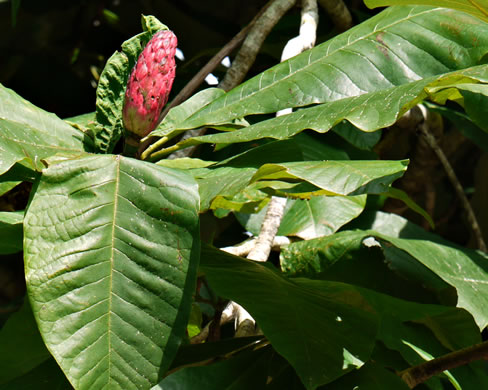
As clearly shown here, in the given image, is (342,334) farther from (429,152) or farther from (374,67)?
(429,152)

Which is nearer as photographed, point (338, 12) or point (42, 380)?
point (42, 380)

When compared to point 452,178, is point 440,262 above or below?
above

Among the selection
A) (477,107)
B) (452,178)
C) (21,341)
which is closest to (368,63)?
(477,107)

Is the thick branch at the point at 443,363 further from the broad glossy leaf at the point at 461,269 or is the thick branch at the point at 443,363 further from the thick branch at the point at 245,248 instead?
the thick branch at the point at 245,248

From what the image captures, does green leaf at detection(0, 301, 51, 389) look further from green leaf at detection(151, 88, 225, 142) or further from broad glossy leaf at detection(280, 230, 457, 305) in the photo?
broad glossy leaf at detection(280, 230, 457, 305)

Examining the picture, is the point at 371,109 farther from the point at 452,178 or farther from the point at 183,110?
the point at 452,178

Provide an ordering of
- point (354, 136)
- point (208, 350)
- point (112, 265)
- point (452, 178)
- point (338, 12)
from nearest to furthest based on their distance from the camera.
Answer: point (112, 265), point (208, 350), point (354, 136), point (338, 12), point (452, 178)

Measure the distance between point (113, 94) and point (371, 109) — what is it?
337mm

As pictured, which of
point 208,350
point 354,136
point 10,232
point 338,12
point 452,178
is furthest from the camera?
point 452,178

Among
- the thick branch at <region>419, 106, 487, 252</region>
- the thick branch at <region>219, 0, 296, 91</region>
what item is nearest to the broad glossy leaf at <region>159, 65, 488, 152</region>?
the thick branch at <region>219, 0, 296, 91</region>

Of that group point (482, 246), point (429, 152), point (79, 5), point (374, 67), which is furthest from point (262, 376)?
point (79, 5)

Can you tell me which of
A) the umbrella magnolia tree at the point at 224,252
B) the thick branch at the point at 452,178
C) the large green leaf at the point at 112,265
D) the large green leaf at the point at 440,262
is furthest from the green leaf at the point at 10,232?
the thick branch at the point at 452,178

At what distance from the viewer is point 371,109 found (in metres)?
0.73

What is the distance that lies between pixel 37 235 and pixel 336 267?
2.02 ft
